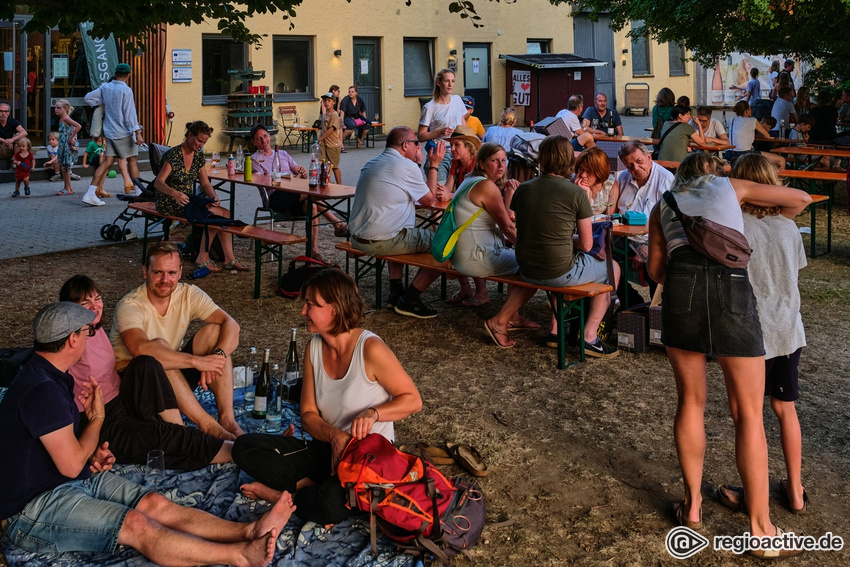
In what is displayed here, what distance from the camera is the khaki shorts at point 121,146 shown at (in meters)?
13.6

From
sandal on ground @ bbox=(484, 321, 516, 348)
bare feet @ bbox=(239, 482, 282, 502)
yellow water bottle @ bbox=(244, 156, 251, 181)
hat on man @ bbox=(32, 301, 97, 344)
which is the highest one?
yellow water bottle @ bbox=(244, 156, 251, 181)

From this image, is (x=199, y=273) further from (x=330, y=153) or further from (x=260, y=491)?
(x=330, y=153)

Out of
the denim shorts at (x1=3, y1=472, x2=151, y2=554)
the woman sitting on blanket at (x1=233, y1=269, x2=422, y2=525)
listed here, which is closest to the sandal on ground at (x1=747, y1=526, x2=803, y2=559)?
the woman sitting on blanket at (x1=233, y1=269, x2=422, y2=525)

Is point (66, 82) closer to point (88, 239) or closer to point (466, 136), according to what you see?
point (88, 239)

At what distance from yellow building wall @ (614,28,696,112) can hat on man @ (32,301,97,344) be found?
27.5m

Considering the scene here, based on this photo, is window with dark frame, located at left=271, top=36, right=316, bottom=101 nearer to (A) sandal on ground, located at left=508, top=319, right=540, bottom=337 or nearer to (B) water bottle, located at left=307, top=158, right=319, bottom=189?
(B) water bottle, located at left=307, top=158, right=319, bottom=189

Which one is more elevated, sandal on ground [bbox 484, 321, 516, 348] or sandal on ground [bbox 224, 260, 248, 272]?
sandal on ground [bbox 224, 260, 248, 272]

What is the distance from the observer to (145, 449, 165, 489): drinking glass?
4.56 m

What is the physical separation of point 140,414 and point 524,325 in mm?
3446

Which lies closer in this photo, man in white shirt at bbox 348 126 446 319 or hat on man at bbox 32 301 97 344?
hat on man at bbox 32 301 97 344

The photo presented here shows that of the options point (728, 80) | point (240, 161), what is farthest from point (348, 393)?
point (728, 80)

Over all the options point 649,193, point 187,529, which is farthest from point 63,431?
point 649,193

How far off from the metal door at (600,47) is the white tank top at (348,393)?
26237 mm

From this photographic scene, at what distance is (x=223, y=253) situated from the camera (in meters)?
9.48
